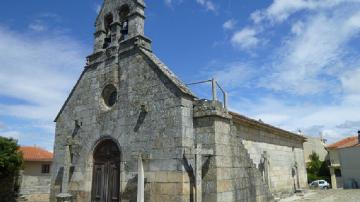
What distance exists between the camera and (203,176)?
8.01 m

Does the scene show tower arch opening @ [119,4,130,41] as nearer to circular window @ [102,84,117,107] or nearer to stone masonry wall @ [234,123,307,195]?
circular window @ [102,84,117,107]

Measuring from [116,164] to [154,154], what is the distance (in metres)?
1.84

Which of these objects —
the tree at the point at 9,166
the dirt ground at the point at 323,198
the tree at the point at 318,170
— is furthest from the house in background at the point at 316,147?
the tree at the point at 9,166

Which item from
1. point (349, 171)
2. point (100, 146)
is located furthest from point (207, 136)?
point (349, 171)

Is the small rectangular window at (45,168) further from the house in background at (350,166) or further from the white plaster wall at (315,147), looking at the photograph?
the white plaster wall at (315,147)

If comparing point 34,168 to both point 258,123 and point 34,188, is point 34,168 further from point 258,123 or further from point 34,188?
point 258,123

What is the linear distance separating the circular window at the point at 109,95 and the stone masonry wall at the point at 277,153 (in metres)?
5.02

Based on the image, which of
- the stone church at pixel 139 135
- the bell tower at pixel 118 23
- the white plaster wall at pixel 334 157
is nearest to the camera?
the stone church at pixel 139 135

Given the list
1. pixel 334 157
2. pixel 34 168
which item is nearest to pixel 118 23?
pixel 34 168

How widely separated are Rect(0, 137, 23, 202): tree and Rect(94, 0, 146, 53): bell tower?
36.4ft

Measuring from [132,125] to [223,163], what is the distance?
3.02 m

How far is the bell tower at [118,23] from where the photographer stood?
1034cm

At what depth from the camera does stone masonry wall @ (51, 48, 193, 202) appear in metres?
8.20

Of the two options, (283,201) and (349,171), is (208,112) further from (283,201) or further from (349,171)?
(349,171)
